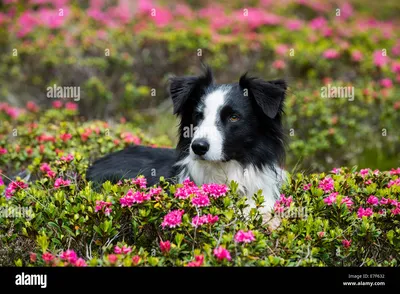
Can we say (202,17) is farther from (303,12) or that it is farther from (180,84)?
(180,84)

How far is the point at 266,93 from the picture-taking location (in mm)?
4672

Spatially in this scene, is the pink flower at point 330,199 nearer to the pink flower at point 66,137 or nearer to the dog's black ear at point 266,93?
the dog's black ear at point 266,93

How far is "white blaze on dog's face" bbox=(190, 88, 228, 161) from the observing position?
4359mm

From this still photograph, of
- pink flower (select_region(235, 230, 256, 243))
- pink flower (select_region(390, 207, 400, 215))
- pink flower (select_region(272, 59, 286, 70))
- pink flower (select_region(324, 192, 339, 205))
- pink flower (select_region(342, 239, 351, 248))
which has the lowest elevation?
pink flower (select_region(342, 239, 351, 248))

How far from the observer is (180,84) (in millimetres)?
5004

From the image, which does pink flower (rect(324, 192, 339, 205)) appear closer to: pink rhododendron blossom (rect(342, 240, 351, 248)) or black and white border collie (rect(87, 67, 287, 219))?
pink rhododendron blossom (rect(342, 240, 351, 248))

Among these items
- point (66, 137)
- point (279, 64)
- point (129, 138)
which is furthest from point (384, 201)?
point (279, 64)

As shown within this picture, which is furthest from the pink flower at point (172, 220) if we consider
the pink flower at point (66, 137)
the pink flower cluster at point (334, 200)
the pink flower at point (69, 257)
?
the pink flower at point (66, 137)

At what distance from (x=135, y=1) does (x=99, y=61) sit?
11.0ft

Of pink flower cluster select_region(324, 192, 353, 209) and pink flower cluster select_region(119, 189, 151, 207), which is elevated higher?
pink flower cluster select_region(119, 189, 151, 207)

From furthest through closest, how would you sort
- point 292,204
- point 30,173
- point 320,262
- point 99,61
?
1. point 99,61
2. point 30,173
3. point 292,204
4. point 320,262

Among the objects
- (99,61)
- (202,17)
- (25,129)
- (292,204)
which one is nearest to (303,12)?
(202,17)

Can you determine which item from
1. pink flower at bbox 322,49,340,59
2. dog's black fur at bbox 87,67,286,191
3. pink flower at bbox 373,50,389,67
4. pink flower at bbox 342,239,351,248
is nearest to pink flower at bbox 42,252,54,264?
dog's black fur at bbox 87,67,286,191
